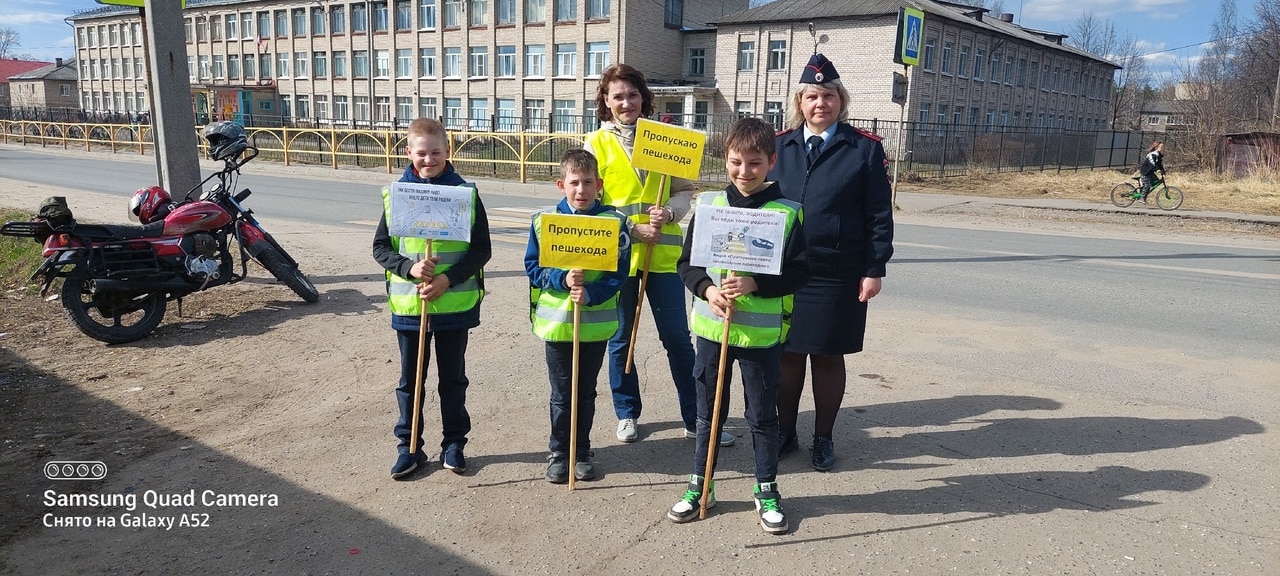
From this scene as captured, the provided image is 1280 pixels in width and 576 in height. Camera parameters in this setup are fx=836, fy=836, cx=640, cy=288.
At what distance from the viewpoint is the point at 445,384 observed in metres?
4.03

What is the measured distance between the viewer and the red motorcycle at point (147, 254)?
5816mm

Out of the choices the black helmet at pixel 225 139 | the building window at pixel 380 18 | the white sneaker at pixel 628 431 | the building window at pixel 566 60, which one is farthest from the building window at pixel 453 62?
the white sneaker at pixel 628 431

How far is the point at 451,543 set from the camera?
3.33m

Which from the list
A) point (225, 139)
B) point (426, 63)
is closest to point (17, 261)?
point (225, 139)

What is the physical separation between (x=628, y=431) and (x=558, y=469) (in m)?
0.60

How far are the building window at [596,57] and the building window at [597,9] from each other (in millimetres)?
1447

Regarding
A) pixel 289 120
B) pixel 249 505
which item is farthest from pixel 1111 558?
pixel 289 120

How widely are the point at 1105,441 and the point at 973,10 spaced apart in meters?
49.6

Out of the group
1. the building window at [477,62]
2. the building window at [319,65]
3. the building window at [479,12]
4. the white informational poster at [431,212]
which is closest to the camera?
the white informational poster at [431,212]

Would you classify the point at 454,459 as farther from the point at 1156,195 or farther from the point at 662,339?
the point at 1156,195

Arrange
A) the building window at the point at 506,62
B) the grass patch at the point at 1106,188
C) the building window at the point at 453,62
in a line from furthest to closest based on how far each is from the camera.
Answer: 1. the building window at the point at 453,62
2. the building window at the point at 506,62
3. the grass patch at the point at 1106,188

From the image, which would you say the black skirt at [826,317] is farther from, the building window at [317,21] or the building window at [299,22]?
the building window at [299,22]

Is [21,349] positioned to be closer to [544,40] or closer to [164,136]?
[164,136]

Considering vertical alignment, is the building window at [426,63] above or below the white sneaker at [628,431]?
above
